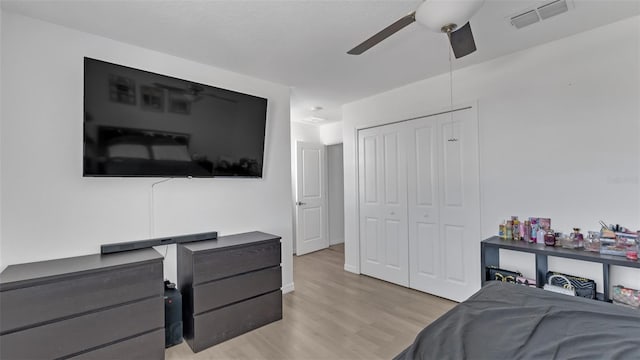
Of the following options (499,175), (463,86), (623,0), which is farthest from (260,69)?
(623,0)

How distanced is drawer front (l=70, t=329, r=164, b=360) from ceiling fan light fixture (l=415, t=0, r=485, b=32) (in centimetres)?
261

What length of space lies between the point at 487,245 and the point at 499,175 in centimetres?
72

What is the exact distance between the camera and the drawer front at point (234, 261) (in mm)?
2348

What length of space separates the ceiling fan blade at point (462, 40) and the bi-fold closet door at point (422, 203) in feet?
4.71

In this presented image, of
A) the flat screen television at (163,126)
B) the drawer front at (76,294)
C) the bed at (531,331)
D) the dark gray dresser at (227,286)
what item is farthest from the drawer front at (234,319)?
the bed at (531,331)

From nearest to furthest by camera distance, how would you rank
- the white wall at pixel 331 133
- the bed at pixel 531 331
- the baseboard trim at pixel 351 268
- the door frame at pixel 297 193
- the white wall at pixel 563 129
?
the bed at pixel 531 331 → the white wall at pixel 563 129 → the baseboard trim at pixel 351 268 → the door frame at pixel 297 193 → the white wall at pixel 331 133

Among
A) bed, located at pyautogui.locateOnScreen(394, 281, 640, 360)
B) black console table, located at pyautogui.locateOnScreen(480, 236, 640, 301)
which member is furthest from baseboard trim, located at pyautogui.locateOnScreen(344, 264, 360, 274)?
bed, located at pyautogui.locateOnScreen(394, 281, 640, 360)

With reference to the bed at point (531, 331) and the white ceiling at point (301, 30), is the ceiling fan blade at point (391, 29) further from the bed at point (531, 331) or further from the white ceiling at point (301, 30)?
the bed at point (531, 331)

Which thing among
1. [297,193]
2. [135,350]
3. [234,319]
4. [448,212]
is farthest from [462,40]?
[297,193]

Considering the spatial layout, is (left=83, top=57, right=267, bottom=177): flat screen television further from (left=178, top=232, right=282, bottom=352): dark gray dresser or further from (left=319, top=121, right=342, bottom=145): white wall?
(left=319, top=121, right=342, bottom=145): white wall

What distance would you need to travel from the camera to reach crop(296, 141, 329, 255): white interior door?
5.17 metres

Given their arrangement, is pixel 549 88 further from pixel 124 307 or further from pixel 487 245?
pixel 124 307

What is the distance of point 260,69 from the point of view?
118 inches

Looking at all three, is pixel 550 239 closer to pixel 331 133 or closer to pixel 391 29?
pixel 391 29
